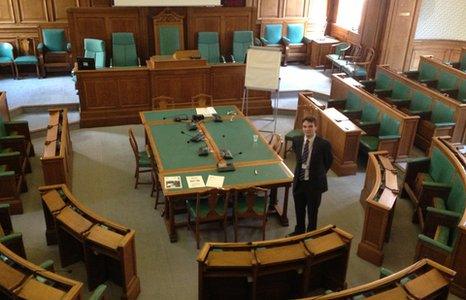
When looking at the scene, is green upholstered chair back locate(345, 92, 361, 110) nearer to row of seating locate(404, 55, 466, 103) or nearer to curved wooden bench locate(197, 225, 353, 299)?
row of seating locate(404, 55, 466, 103)

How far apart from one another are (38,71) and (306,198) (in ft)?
25.7

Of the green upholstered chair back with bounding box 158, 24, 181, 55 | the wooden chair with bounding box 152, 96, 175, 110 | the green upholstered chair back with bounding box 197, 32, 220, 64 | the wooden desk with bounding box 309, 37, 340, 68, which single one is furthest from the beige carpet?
the wooden desk with bounding box 309, 37, 340, 68

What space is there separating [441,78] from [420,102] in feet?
4.47

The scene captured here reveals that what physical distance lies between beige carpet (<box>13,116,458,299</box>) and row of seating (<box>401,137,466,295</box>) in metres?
0.32

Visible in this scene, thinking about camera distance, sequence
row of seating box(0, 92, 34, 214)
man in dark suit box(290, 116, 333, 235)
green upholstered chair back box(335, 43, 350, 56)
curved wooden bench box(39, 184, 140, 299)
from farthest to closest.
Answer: green upholstered chair back box(335, 43, 350, 56), row of seating box(0, 92, 34, 214), man in dark suit box(290, 116, 333, 235), curved wooden bench box(39, 184, 140, 299)

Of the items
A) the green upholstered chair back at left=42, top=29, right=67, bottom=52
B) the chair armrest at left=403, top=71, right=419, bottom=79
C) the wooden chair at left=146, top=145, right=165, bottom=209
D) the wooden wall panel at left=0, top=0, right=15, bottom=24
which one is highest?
the wooden wall panel at left=0, top=0, right=15, bottom=24

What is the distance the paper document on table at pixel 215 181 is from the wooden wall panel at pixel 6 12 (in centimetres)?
756

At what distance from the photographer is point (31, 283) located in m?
3.42

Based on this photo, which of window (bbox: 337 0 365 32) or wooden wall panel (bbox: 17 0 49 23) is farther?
window (bbox: 337 0 365 32)

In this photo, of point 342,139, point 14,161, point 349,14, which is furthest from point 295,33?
point 14,161

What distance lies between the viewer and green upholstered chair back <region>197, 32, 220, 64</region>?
936 centimetres

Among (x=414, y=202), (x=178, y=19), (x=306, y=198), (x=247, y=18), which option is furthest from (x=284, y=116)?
(x=306, y=198)

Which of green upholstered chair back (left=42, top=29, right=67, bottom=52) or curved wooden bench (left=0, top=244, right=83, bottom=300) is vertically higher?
green upholstered chair back (left=42, top=29, right=67, bottom=52)

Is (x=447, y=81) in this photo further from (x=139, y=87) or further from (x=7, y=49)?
(x=7, y=49)
